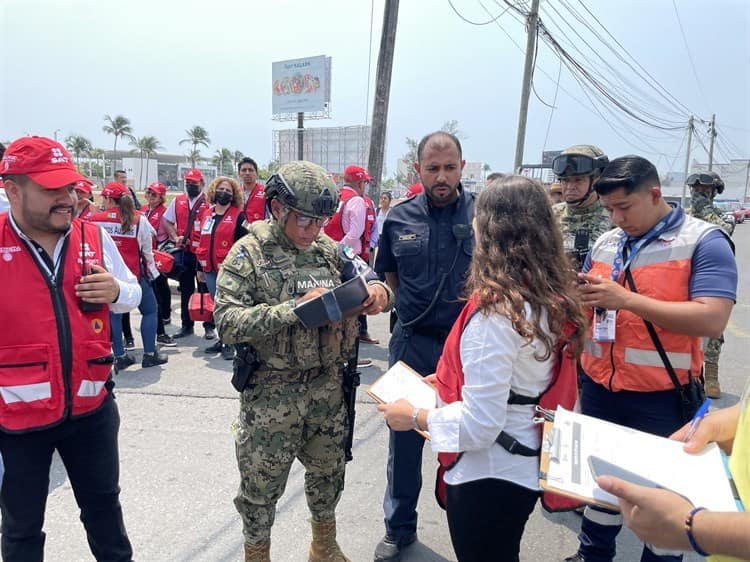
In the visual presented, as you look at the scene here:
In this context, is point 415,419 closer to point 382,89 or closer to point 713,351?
→ point 713,351

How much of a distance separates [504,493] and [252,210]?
18.7 feet

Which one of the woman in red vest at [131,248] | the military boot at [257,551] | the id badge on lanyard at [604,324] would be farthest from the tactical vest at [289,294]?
the woman in red vest at [131,248]

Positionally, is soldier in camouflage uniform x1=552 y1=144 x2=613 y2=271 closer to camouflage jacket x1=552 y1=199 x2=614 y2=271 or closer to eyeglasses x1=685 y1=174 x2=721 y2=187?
camouflage jacket x1=552 y1=199 x2=614 y2=271

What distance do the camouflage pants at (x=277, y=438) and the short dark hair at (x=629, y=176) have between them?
149 cm

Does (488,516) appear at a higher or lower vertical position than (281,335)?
lower

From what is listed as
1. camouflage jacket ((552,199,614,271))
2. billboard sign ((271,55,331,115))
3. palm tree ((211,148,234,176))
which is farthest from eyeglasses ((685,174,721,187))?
palm tree ((211,148,234,176))

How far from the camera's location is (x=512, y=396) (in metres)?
1.63

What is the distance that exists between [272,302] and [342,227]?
4.01 m

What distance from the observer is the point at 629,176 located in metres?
2.17

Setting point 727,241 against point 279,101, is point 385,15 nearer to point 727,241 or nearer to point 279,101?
point 727,241

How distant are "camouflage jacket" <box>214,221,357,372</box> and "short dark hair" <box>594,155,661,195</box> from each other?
128cm

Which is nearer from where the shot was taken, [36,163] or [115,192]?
[36,163]

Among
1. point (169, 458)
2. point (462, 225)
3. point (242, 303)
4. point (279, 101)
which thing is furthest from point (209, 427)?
point (279, 101)

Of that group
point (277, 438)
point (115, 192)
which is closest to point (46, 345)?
point (277, 438)
